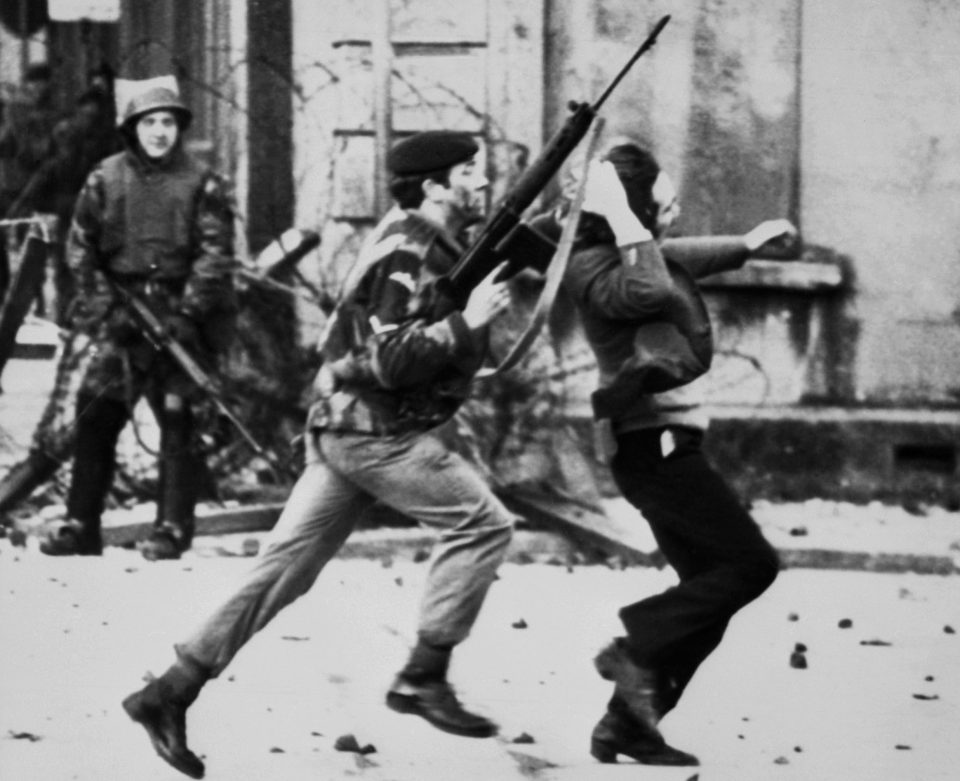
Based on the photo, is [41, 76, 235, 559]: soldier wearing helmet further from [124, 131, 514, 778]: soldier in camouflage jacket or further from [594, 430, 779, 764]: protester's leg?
[594, 430, 779, 764]: protester's leg

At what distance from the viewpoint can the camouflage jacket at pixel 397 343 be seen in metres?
6.14

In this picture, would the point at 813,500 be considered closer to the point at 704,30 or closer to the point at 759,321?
the point at 759,321

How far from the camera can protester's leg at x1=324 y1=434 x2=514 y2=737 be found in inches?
247

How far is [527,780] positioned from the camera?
20.0 ft

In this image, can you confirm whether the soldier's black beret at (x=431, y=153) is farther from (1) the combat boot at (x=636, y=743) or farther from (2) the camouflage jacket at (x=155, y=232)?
(2) the camouflage jacket at (x=155, y=232)

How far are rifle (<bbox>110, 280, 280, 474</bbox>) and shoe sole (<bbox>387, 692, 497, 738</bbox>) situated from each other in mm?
3881

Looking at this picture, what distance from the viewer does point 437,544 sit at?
20.6 ft

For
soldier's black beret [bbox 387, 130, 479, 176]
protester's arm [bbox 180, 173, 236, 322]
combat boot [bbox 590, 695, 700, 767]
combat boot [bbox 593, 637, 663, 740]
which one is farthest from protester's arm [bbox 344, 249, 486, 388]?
protester's arm [bbox 180, 173, 236, 322]

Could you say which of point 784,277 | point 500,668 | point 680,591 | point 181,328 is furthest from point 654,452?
point 784,277

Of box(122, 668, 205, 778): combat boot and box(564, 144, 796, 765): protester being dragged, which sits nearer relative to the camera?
box(122, 668, 205, 778): combat boot

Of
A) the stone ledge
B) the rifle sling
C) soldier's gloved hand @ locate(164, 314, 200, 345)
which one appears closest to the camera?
the rifle sling

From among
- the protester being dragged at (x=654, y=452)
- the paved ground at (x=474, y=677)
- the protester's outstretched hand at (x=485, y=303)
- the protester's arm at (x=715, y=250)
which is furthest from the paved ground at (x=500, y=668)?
the protester's arm at (x=715, y=250)

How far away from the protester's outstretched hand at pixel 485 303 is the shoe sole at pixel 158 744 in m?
1.21

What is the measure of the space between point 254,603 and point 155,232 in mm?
3970
